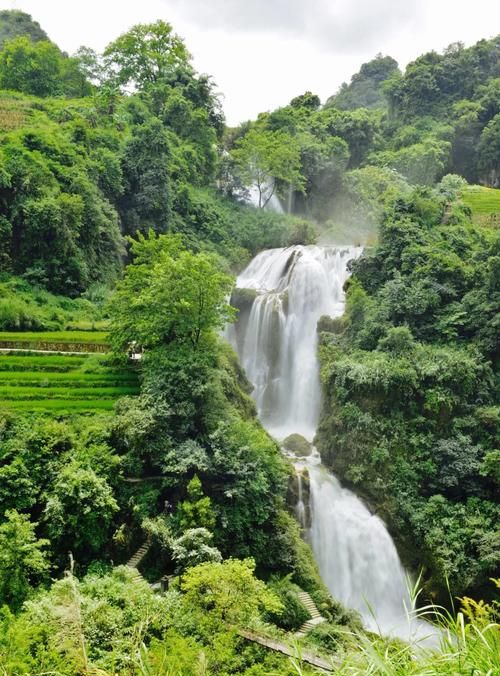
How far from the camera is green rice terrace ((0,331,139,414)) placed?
21406 millimetres

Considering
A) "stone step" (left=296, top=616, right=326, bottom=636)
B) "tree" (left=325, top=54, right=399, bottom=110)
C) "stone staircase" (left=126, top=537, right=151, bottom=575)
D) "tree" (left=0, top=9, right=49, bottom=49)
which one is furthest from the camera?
"tree" (left=325, top=54, right=399, bottom=110)

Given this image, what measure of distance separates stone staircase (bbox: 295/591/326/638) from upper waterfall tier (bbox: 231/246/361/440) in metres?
11.4

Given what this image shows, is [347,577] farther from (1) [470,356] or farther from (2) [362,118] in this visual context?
(2) [362,118]

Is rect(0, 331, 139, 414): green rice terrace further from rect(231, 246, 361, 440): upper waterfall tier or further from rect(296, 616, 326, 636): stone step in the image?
rect(296, 616, 326, 636): stone step

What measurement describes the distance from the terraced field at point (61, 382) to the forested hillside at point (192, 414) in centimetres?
12

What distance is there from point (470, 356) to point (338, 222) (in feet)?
→ 93.5

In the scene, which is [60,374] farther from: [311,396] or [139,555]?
[311,396]

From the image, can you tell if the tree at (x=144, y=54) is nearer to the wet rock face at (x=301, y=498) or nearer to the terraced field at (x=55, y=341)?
the terraced field at (x=55, y=341)

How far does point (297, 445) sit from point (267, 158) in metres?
29.9

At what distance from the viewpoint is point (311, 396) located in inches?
1218

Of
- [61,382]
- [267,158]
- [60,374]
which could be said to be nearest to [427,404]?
[61,382]

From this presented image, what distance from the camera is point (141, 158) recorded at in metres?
37.6

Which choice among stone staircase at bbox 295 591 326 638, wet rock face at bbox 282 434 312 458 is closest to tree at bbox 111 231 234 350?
wet rock face at bbox 282 434 312 458

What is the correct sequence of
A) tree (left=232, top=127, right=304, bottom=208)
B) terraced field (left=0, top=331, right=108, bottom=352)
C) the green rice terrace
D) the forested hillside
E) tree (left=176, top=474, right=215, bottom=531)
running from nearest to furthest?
the forested hillside → tree (left=176, top=474, right=215, bottom=531) → the green rice terrace → terraced field (left=0, top=331, right=108, bottom=352) → tree (left=232, top=127, right=304, bottom=208)
